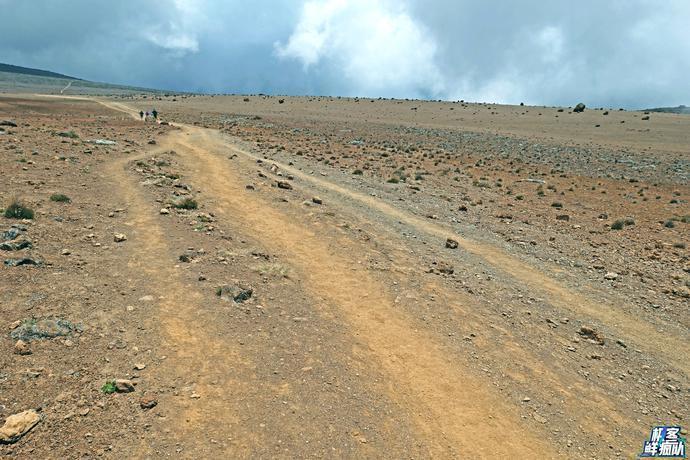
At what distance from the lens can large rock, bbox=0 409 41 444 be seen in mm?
5387

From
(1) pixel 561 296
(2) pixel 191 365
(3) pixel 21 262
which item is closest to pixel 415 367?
(2) pixel 191 365

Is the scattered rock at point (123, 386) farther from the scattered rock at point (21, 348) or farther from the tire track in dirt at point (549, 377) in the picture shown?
the tire track in dirt at point (549, 377)

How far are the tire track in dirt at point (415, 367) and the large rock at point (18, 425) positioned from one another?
532 cm

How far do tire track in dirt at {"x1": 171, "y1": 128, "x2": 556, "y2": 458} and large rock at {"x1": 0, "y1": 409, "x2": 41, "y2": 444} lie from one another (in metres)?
5.32

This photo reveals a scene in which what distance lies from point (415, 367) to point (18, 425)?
20.3ft

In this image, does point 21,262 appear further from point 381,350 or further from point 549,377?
point 549,377

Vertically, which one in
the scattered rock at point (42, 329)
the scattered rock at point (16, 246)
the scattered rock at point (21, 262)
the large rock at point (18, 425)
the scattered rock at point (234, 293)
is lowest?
the large rock at point (18, 425)

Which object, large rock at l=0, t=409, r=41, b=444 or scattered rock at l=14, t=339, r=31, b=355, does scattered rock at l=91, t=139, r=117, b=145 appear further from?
large rock at l=0, t=409, r=41, b=444

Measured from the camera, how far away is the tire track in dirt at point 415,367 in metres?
6.40

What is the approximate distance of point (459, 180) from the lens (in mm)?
28125

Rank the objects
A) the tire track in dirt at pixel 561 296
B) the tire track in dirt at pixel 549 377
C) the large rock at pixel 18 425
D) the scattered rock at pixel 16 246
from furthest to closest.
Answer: the scattered rock at pixel 16 246
the tire track in dirt at pixel 561 296
the tire track in dirt at pixel 549 377
the large rock at pixel 18 425

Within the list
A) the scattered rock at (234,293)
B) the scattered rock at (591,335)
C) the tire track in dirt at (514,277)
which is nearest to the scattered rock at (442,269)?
the tire track in dirt at (514,277)

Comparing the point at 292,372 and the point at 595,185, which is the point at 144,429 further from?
the point at 595,185

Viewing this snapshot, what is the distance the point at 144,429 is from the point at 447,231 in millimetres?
13349
